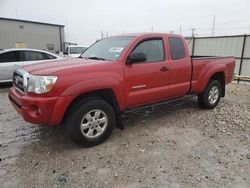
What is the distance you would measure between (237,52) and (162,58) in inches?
380

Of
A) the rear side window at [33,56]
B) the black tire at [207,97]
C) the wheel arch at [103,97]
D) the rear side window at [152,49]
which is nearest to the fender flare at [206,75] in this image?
the black tire at [207,97]

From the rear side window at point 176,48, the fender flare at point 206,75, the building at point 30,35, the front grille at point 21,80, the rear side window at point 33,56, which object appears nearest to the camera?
the front grille at point 21,80

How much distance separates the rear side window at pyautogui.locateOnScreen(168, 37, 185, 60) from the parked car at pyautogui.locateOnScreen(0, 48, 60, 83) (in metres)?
5.52

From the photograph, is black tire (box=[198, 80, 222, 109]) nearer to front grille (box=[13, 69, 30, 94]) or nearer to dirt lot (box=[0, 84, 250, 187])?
dirt lot (box=[0, 84, 250, 187])

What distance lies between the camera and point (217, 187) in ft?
8.30

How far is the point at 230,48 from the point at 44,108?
12132mm

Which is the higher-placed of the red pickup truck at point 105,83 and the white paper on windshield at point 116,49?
the white paper on windshield at point 116,49

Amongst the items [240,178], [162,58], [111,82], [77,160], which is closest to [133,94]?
[111,82]

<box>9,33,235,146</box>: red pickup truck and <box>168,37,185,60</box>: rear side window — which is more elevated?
<box>168,37,185,60</box>: rear side window

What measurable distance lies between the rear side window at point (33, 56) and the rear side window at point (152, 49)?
18.4 feet

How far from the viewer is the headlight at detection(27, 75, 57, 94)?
294 centimetres

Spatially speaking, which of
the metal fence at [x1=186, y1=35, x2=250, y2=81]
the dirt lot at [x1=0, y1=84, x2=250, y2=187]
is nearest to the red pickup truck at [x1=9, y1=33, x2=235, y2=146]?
the dirt lot at [x1=0, y1=84, x2=250, y2=187]

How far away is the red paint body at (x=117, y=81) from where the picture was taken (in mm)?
3002

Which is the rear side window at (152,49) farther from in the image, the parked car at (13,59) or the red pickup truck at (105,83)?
the parked car at (13,59)
